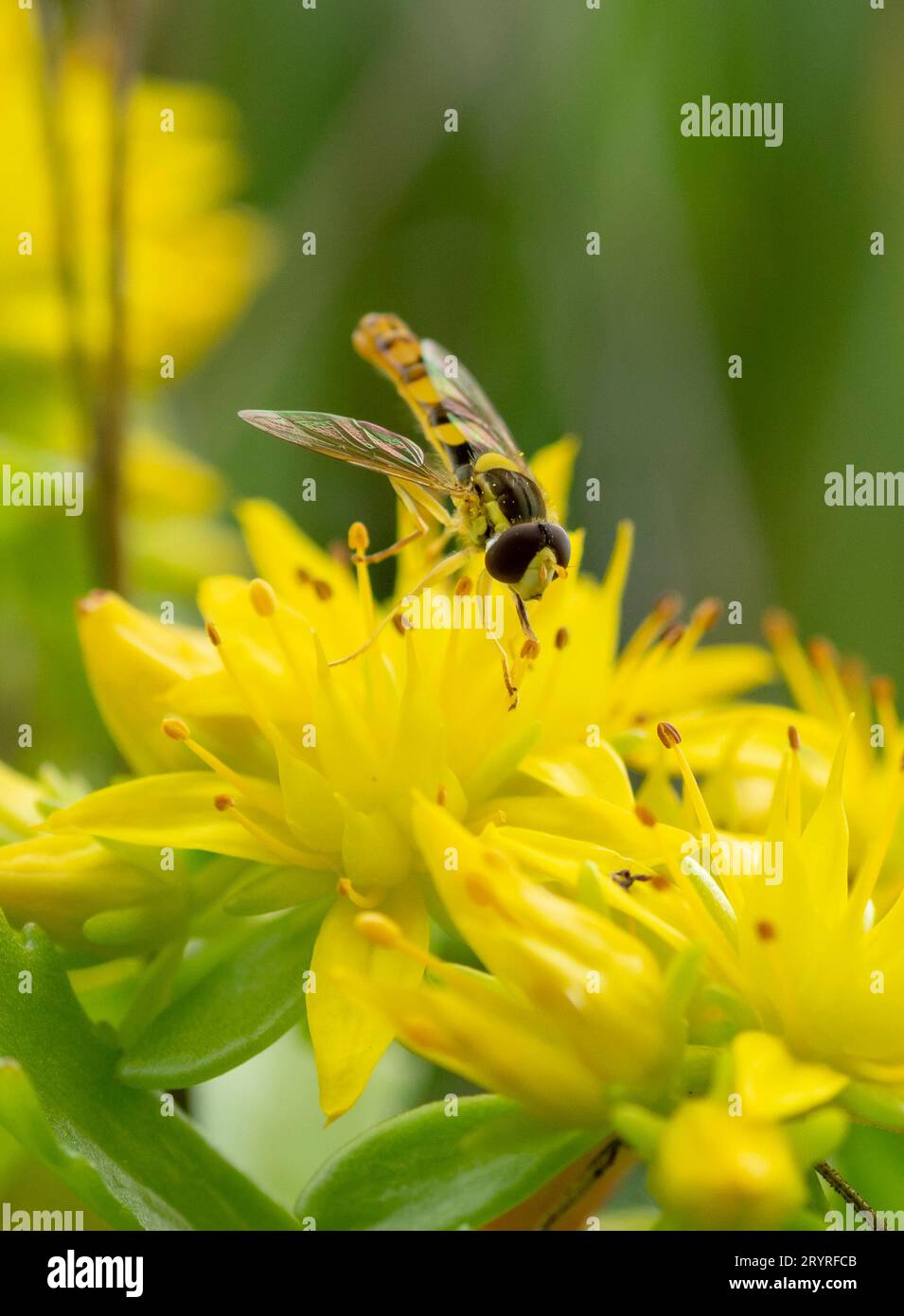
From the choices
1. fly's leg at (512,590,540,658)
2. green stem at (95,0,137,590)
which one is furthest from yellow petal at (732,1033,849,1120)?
green stem at (95,0,137,590)

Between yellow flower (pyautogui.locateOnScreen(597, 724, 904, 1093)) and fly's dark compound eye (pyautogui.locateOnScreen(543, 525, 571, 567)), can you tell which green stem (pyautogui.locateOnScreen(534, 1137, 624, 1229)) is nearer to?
yellow flower (pyautogui.locateOnScreen(597, 724, 904, 1093))

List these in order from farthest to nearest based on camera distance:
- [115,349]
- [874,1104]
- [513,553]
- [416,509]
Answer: [115,349] → [416,509] → [513,553] → [874,1104]

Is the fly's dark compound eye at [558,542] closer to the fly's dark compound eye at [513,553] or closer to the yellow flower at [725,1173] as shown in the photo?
the fly's dark compound eye at [513,553]

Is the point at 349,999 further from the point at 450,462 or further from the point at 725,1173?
the point at 450,462

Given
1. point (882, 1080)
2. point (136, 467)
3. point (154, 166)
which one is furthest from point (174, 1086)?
point (154, 166)

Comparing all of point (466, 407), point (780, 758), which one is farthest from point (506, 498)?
point (780, 758)
